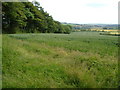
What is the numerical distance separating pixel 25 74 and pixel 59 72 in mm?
1593

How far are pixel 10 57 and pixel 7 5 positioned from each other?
91.5 feet

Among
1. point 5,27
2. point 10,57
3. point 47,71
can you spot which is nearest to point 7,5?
point 5,27

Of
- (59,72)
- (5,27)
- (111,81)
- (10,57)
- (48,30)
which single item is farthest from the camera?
(48,30)

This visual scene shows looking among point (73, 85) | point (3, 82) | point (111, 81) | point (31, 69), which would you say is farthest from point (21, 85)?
point (111, 81)

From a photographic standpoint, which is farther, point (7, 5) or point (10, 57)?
point (7, 5)

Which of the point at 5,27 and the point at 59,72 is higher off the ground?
the point at 5,27

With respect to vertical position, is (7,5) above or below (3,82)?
above

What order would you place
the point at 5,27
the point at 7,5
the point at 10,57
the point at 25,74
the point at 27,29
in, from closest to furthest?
the point at 25,74
the point at 10,57
the point at 7,5
the point at 5,27
the point at 27,29

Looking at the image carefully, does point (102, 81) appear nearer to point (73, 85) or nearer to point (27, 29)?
point (73, 85)

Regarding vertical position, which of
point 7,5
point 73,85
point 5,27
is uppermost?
point 7,5

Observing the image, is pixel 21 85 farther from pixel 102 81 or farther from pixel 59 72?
pixel 102 81

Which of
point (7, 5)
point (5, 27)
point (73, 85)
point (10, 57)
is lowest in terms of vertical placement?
point (73, 85)

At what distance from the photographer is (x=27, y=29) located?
53.5 m

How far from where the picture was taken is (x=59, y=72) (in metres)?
6.04
